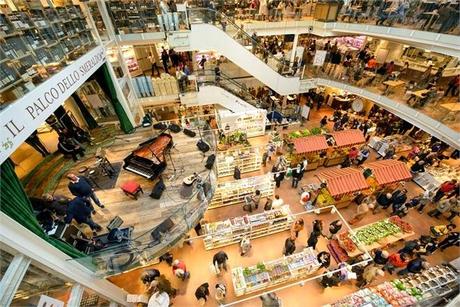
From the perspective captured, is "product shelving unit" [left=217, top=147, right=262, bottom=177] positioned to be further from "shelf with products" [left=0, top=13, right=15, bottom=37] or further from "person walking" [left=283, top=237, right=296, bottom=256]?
"shelf with products" [left=0, top=13, right=15, bottom=37]

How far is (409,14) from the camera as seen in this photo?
989 cm

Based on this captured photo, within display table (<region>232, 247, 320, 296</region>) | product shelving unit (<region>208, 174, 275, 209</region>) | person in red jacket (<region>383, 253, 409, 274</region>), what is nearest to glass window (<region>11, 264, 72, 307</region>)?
display table (<region>232, 247, 320, 296</region>)

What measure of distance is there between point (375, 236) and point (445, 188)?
439cm

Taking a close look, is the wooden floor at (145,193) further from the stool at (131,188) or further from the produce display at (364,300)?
the produce display at (364,300)

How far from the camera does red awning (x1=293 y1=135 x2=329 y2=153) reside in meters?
11.0

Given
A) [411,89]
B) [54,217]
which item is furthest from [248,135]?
[54,217]

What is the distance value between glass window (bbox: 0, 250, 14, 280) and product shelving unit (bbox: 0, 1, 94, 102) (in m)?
2.82

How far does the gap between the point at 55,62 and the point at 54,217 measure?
4.11 meters

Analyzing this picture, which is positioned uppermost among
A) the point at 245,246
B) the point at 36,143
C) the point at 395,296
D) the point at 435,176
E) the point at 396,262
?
the point at 36,143

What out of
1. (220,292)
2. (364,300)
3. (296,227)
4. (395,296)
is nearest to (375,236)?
(395,296)

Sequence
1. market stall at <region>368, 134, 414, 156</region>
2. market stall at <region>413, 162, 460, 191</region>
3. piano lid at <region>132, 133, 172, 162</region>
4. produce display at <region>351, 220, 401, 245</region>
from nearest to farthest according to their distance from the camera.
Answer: piano lid at <region>132, 133, 172, 162</region>
produce display at <region>351, 220, 401, 245</region>
market stall at <region>413, 162, 460, 191</region>
market stall at <region>368, 134, 414, 156</region>

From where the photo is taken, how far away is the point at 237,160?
37.2 feet

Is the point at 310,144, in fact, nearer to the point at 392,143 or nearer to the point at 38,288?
the point at 392,143

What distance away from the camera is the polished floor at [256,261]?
24.4ft
